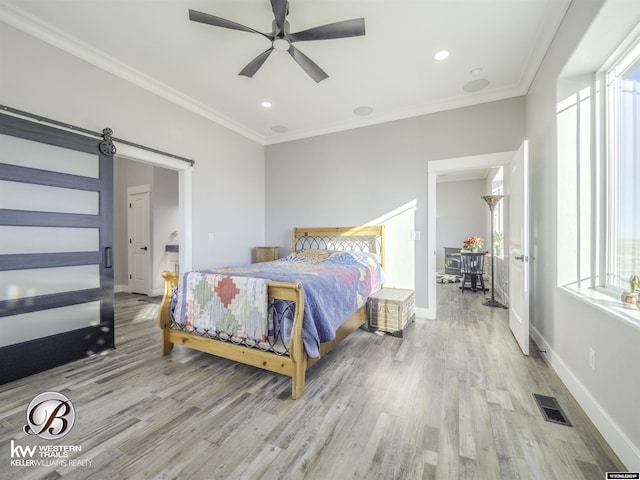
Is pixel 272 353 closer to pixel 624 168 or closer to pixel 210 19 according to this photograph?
pixel 210 19

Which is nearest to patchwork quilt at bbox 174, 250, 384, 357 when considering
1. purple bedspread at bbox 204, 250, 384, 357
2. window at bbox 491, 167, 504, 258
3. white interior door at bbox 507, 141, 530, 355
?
purple bedspread at bbox 204, 250, 384, 357

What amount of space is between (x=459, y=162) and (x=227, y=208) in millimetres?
3549

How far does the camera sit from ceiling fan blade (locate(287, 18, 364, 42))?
2066mm

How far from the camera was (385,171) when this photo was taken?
427 centimetres

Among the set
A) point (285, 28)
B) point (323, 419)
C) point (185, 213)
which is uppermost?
point (285, 28)

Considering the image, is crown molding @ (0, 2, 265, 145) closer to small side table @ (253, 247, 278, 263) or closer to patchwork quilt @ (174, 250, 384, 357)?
small side table @ (253, 247, 278, 263)

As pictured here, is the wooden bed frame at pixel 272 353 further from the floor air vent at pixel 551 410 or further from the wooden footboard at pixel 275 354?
the floor air vent at pixel 551 410

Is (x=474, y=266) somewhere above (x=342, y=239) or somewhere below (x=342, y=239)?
below

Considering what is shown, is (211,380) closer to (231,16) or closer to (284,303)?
(284,303)

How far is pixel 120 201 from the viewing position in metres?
5.93

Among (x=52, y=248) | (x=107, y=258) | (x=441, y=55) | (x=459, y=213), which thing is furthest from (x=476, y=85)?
(x=459, y=213)

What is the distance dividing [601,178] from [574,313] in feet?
3.44

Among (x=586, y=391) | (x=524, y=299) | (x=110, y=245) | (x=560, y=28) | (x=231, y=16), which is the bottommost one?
(x=586, y=391)

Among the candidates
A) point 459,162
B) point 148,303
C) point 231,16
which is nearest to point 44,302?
point 148,303
